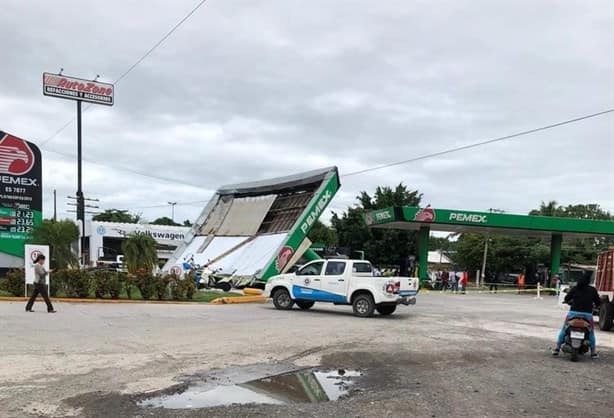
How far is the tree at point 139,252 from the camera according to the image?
81.8 feet

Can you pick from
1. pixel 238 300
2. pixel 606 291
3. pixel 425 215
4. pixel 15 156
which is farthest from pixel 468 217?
pixel 15 156

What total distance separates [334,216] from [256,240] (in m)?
29.9

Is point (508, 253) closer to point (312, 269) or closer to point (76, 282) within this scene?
point (312, 269)

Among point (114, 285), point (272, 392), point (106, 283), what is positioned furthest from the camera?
point (114, 285)

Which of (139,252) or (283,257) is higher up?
(139,252)

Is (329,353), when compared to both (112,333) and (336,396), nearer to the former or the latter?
(336,396)

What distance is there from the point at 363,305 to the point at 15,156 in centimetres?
1983

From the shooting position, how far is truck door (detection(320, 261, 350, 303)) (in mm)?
17453

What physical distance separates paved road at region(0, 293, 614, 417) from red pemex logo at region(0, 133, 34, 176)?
13261 millimetres

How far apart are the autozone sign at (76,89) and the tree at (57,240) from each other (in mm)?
16146

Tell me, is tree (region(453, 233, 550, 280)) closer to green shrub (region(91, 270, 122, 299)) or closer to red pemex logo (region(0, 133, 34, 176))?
red pemex logo (region(0, 133, 34, 176))

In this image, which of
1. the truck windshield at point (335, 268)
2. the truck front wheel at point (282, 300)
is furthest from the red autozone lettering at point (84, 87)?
the truck windshield at point (335, 268)

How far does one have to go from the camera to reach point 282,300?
61.6 ft

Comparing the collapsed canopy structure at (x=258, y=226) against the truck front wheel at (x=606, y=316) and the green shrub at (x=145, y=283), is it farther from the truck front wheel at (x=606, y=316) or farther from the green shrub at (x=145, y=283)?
the truck front wheel at (x=606, y=316)
